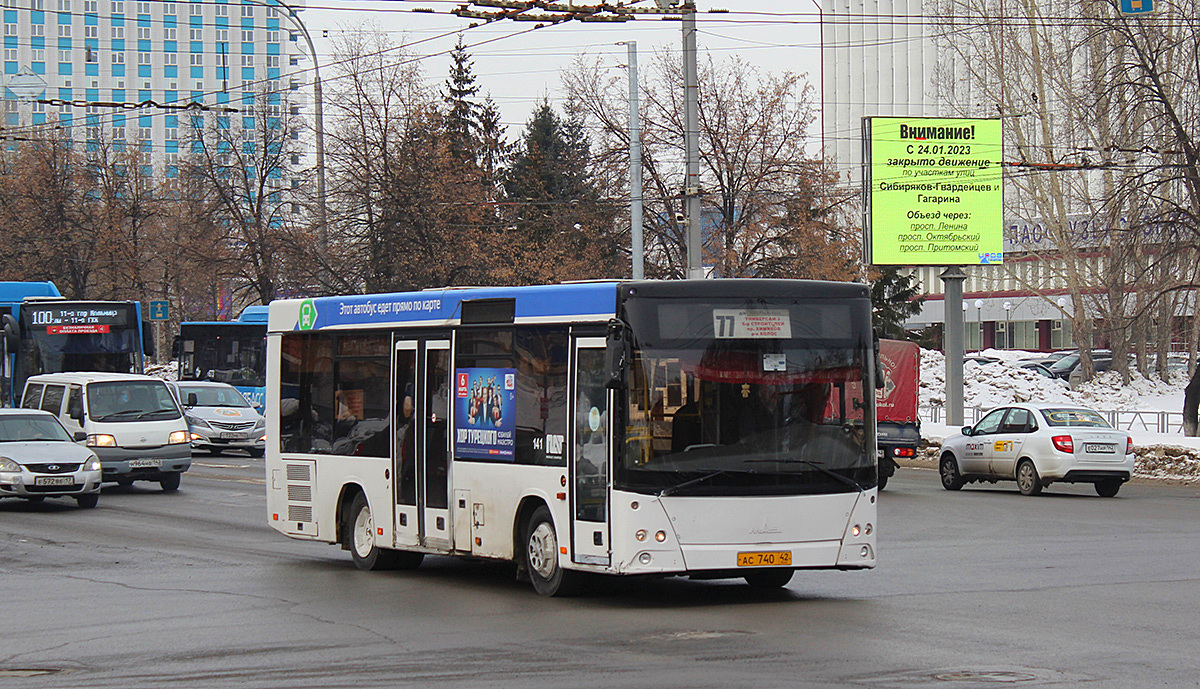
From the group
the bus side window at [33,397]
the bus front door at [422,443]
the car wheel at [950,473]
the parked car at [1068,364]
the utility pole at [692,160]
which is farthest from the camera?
the parked car at [1068,364]

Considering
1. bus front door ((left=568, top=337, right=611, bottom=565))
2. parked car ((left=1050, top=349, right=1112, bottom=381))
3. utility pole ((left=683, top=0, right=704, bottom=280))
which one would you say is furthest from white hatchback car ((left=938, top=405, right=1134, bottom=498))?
parked car ((left=1050, top=349, right=1112, bottom=381))

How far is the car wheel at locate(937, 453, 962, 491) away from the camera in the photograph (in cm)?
2720

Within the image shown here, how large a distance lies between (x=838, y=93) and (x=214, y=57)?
59604 millimetres

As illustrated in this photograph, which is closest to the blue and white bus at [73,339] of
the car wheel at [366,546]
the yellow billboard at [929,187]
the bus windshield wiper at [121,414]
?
the bus windshield wiper at [121,414]

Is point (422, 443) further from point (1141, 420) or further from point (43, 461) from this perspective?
point (1141, 420)

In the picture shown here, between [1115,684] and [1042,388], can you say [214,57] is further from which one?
[1115,684]

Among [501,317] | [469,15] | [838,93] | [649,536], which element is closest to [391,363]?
[501,317]

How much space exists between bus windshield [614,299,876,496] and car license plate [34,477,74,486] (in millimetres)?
12884

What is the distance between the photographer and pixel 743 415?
37.7 ft

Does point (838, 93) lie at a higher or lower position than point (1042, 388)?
higher

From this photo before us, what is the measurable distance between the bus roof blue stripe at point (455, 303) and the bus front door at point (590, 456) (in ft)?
1.10

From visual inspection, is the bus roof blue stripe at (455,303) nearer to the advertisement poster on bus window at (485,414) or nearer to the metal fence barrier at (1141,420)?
the advertisement poster on bus window at (485,414)

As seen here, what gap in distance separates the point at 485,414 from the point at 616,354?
2107 millimetres

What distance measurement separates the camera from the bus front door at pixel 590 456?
11.5 m
